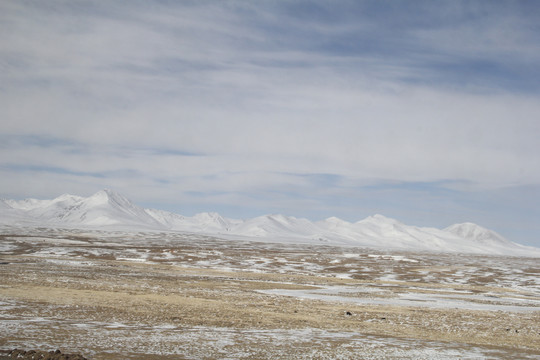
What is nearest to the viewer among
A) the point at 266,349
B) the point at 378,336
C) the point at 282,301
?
the point at 266,349

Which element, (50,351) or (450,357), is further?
(450,357)

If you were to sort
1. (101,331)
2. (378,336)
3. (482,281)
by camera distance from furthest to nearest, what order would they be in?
(482,281) < (378,336) < (101,331)

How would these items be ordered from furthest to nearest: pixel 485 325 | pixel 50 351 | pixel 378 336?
1. pixel 485 325
2. pixel 378 336
3. pixel 50 351

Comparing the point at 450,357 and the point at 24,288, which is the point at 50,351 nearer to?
the point at 450,357

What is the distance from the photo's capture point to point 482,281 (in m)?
69.4

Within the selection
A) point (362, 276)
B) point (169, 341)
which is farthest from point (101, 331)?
point (362, 276)

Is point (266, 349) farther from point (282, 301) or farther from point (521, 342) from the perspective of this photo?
point (282, 301)

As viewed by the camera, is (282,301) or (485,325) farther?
(282,301)

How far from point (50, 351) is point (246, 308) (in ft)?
52.5

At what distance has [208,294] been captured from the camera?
123 feet

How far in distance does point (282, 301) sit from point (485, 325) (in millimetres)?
14268

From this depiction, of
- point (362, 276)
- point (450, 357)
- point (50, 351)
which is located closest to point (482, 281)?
point (362, 276)

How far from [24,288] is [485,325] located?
3121cm

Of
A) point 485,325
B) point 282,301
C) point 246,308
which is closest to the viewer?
point 485,325
